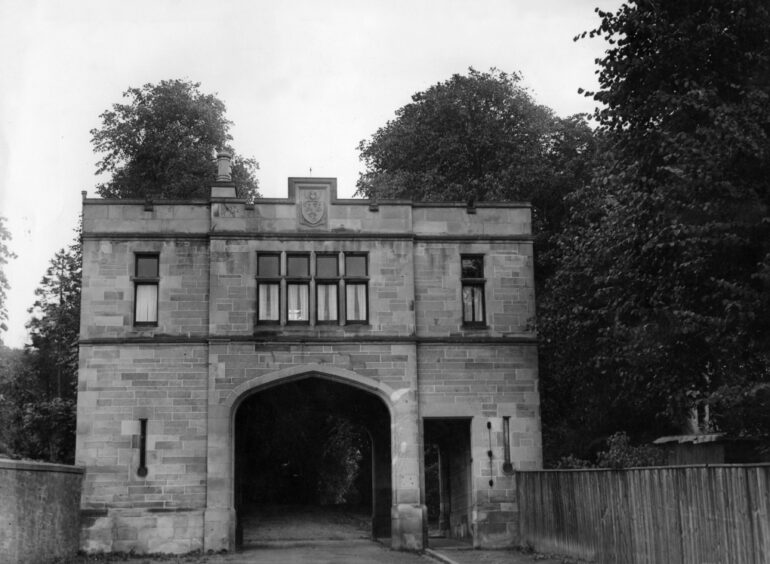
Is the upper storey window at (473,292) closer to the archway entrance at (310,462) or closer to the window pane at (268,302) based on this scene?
the archway entrance at (310,462)

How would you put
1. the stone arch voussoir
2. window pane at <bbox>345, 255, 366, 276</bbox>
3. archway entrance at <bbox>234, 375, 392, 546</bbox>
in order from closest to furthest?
the stone arch voussoir
window pane at <bbox>345, 255, 366, 276</bbox>
archway entrance at <bbox>234, 375, 392, 546</bbox>

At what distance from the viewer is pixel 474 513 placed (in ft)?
78.2

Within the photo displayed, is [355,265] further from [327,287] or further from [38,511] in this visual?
[38,511]

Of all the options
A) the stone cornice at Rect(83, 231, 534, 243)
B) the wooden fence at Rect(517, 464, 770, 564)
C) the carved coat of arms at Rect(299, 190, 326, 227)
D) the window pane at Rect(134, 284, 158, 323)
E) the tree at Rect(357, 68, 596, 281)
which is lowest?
the wooden fence at Rect(517, 464, 770, 564)

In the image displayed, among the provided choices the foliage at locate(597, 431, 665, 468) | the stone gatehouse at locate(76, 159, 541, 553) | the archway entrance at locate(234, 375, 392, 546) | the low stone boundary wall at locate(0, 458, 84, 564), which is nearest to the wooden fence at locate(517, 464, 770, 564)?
the foliage at locate(597, 431, 665, 468)

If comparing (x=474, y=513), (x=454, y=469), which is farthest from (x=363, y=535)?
(x=474, y=513)

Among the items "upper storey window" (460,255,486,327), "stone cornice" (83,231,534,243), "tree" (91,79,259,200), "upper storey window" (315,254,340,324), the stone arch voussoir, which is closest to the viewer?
the stone arch voussoir

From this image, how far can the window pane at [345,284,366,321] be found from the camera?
2455cm

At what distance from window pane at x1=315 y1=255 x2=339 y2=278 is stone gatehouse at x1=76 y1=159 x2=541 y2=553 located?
3 cm

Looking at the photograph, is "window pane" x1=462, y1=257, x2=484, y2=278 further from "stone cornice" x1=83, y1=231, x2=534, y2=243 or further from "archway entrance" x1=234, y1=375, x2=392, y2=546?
"archway entrance" x1=234, y1=375, x2=392, y2=546

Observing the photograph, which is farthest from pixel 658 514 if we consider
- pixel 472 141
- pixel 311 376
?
pixel 472 141

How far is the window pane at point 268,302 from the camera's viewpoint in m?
24.3

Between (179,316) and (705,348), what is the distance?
39.5ft

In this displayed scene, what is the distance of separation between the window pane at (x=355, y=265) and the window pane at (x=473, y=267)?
2539 millimetres
